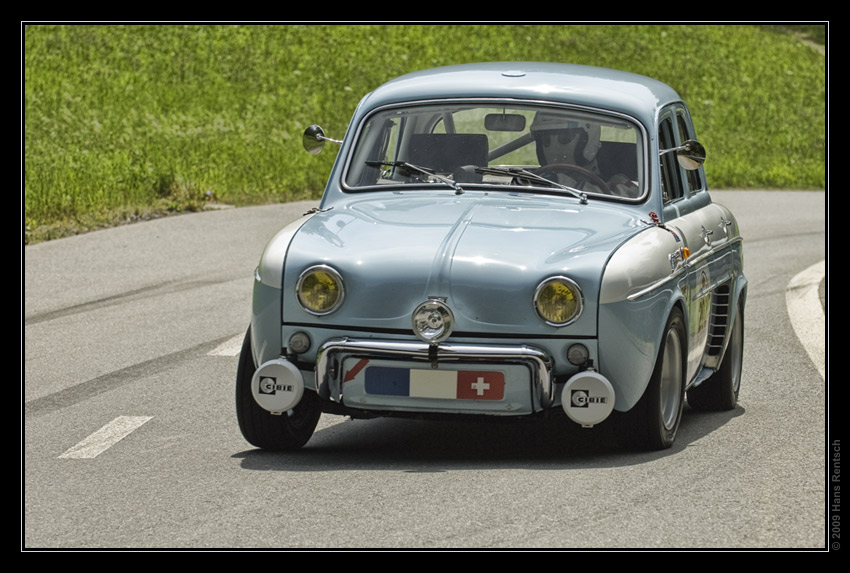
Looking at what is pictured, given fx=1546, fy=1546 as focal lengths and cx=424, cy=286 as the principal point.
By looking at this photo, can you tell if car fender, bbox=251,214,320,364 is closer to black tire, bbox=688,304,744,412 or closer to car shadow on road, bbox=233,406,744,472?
car shadow on road, bbox=233,406,744,472

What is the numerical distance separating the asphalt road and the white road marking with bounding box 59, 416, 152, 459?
0.6 inches

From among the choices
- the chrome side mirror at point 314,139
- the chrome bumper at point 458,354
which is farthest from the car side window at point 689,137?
the chrome bumper at point 458,354

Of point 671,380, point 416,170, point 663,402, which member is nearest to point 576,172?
point 416,170

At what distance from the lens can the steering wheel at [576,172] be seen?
7.57m

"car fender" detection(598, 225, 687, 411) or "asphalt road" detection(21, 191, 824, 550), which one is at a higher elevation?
"car fender" detection(598, 225, 687, 411)

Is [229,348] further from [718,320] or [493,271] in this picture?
[493,271]

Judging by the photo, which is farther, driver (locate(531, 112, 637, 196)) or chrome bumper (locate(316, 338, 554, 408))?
driver (locate(531, 112, 637, 196))

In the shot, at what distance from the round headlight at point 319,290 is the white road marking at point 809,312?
399 cm

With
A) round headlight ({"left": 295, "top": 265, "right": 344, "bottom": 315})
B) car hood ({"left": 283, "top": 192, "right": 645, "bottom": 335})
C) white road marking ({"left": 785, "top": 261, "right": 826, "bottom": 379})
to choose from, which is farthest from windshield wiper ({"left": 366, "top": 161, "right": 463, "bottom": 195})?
white road marking ({"left": 785, "top": 261, "right": 826, "bottom": 379})

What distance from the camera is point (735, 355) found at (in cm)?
867

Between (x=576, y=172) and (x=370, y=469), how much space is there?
2.04 m

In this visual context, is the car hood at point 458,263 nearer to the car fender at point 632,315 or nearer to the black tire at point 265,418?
the car fender at point 632,315

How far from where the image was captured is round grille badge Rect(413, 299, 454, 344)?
248 inches

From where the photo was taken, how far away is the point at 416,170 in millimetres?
7711
